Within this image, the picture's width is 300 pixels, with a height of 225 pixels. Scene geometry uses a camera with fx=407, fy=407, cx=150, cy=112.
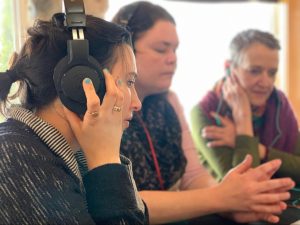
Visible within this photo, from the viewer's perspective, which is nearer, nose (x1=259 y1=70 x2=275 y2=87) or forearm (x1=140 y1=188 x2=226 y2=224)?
forearm (x1=140 y1=188 x2=226 y2=224)

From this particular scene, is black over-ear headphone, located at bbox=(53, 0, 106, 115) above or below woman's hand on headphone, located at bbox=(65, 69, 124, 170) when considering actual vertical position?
above

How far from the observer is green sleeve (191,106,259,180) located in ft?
4.44

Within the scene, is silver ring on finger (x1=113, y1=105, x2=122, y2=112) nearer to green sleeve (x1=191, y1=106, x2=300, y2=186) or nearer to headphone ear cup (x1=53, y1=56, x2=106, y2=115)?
headphone ear cup (x1=53, y1=56, x2=106, y2=115)

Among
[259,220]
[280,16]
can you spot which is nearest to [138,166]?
[259,220]

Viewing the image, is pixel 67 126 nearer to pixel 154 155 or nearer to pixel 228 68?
pixel 154 155

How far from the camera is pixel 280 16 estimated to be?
239 centimetres

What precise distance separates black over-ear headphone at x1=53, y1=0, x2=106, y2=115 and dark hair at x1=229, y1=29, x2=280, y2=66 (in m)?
0.95

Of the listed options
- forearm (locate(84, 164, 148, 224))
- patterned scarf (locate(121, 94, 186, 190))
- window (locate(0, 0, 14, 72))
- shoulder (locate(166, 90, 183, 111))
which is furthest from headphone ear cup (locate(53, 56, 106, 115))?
shoulder (locate(166, 90, 183, 111))

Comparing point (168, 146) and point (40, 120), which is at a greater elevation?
point (40, 120)

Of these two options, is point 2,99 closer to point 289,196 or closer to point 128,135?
point 128,135

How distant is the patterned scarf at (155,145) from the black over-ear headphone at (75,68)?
1.38 ft

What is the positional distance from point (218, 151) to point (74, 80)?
2.83 feet

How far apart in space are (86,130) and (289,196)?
64 cm

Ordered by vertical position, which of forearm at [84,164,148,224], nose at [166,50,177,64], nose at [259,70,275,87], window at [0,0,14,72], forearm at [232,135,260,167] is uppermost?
window at [0,0,14,72]
